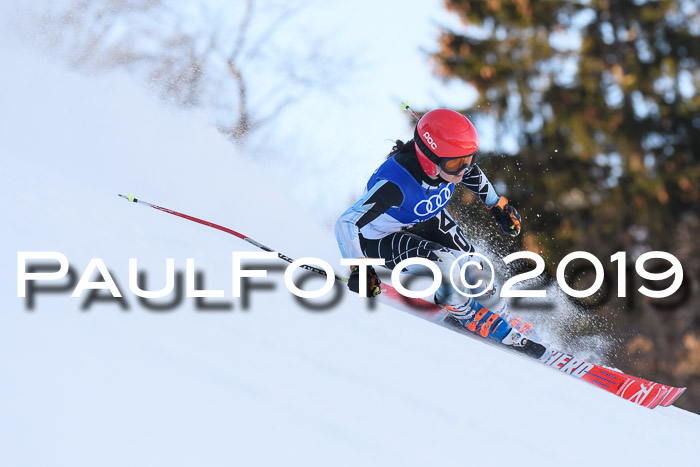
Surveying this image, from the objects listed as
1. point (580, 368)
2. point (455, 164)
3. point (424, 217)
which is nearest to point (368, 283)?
point (424, 217)

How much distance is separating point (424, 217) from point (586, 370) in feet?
4.25

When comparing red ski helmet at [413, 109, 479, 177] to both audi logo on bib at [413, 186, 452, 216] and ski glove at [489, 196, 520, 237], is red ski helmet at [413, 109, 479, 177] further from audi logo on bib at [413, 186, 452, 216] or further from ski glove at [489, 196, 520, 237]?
ski glove at [489, 196, 520, 237]

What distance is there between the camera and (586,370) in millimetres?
3771

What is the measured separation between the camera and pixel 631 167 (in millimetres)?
11305

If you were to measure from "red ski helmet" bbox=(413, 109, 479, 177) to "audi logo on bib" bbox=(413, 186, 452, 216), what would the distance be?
200 mm

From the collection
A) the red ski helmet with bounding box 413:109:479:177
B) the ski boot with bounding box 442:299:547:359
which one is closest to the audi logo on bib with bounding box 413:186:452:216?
the red ski helmet with bounding box 413:109:479:177

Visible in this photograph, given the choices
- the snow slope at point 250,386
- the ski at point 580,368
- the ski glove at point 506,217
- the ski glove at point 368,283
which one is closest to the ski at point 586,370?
the ski at point 580,368

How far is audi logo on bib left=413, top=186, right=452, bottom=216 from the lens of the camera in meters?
3.90

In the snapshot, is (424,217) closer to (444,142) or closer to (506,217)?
(444,142)

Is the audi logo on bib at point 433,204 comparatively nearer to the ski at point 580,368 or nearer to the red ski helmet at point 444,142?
the red ski helmet at point 444,142

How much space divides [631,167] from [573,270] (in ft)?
6.72

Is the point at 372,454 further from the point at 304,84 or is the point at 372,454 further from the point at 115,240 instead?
the point at 304,84

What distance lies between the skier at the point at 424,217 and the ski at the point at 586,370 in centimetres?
10

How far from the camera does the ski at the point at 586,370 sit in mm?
3576
